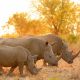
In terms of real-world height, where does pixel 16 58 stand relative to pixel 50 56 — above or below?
above

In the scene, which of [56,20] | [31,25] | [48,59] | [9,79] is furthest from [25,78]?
[31,25]

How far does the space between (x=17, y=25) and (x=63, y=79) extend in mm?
36671

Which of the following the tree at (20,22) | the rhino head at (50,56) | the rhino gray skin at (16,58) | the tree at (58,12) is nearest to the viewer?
the rhino gray skin at (16,58)

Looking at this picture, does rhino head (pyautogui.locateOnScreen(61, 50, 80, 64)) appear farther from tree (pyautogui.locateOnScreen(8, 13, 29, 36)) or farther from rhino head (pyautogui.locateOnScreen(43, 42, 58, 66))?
tree (pyautogui.locateOnScreen(8, 13, 29, 36))

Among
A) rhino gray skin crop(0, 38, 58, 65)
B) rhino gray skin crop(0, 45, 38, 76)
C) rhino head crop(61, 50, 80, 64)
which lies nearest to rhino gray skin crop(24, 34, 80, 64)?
rhino head crop(61, 50, 80, 64)

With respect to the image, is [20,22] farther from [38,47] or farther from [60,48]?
[38,47]

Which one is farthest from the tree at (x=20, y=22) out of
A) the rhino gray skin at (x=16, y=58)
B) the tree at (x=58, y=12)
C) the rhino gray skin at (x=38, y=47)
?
the rhino gray skin at (x=16, y=58)

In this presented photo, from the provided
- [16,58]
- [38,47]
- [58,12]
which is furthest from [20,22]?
[16,58]

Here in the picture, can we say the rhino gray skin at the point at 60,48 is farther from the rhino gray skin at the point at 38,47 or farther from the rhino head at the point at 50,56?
the rhino head at the point at 50,56

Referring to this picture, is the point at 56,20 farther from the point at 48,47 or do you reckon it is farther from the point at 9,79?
the point at 9,79

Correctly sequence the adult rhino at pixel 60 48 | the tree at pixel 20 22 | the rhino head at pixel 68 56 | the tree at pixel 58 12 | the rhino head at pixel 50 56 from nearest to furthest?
the rhino head at pixel 50 56
the rhino head at pixel 68 56
the adult rhino at pixel 60 48
the tree at pixel 58 12
the tree at pixel 20 22

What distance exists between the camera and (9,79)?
13773 mm

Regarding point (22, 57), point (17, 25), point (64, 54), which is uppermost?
point (22, 57)

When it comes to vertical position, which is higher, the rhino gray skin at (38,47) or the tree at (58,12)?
the rhino gray skin at (38,47)
